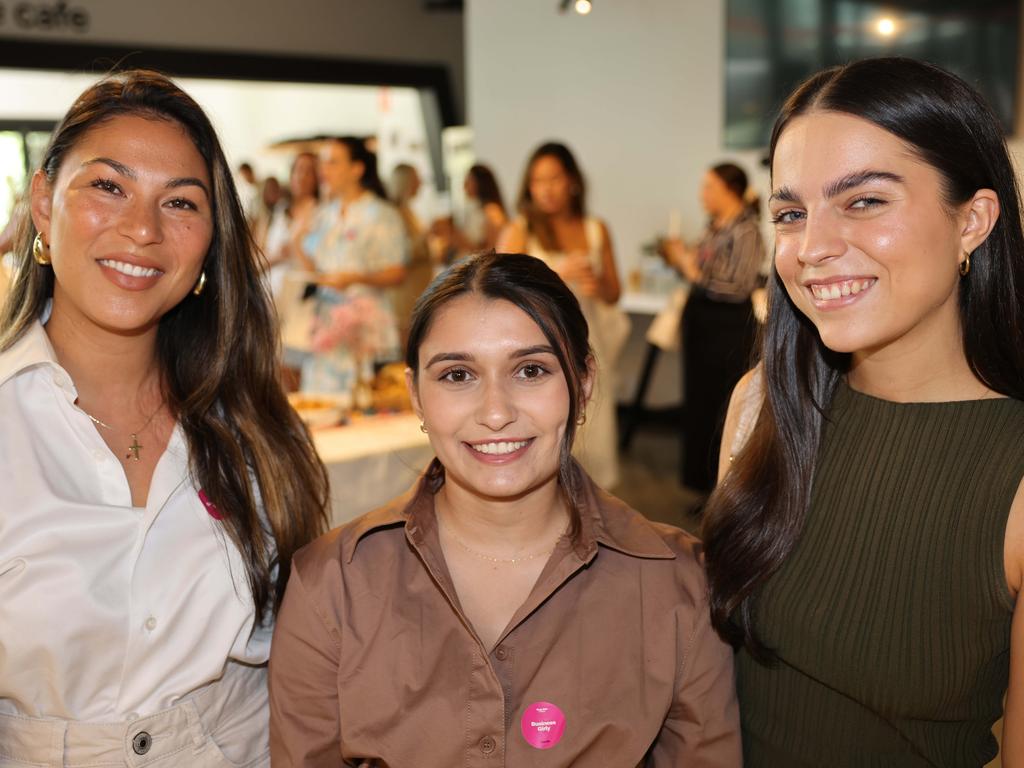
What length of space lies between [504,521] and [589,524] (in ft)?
0.49

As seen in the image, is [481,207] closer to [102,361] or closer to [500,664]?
[102,361]

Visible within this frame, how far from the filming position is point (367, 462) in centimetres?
326

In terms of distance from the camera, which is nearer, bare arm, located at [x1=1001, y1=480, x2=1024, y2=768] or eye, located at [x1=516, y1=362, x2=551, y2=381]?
bare arm, located at [x1=1001, y1=480, x2=1024, y2=768]

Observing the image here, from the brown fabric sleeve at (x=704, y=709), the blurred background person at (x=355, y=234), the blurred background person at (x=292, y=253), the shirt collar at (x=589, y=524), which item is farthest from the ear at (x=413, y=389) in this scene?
the blurred background person at (x=355, y=234)

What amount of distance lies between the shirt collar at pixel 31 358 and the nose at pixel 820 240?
1.17 m

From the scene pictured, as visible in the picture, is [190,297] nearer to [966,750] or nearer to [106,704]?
[106,704]

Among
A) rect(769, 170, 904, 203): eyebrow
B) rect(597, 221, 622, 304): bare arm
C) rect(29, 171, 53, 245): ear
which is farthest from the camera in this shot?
rect(597, 221, 622, 304): bare arm

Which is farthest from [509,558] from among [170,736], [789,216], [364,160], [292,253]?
[292,253]

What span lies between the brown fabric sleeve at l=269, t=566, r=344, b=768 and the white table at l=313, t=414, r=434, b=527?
59.5 inches

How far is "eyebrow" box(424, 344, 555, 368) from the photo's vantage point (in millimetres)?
1634

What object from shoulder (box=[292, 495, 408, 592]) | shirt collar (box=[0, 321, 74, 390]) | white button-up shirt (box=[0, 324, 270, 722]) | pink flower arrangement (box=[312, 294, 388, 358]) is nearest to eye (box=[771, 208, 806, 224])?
shoulder (box=[292, 495, 408, 592])

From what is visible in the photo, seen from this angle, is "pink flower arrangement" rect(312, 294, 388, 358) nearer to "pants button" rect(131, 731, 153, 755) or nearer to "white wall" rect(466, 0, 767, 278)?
→ "pants button" rect(131, 731, 153, 755)

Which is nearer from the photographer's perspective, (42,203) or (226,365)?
(42,203)

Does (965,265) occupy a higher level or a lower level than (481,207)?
lower
